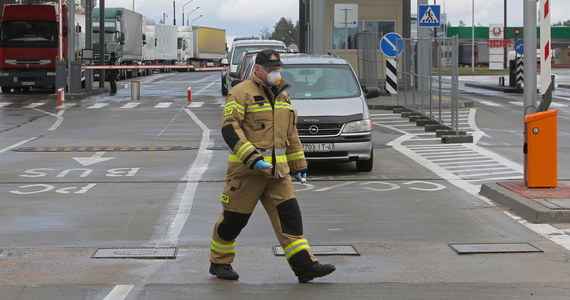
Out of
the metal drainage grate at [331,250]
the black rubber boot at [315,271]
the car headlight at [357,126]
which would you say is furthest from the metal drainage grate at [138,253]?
the car headlight at [357,126]

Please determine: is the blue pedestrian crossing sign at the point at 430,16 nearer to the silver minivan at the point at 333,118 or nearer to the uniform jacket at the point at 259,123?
the silver minivan at the point at 333,118

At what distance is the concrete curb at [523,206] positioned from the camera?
1049 centimetres

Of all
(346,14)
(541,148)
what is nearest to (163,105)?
(346,14)

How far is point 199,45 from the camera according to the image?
84312mm

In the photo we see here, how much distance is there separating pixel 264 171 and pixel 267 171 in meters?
0.02

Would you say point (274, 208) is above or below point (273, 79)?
below

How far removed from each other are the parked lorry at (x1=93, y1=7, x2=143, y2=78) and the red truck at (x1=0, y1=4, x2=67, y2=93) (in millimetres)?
12818

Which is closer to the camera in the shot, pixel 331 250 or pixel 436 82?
pixel 331 250

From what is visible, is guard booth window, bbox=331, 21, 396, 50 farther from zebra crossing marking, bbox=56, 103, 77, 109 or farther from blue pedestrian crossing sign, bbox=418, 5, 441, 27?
zebra crossing marking, bbox=56, 103, 77, 109

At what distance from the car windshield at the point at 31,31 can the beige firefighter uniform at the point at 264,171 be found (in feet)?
111

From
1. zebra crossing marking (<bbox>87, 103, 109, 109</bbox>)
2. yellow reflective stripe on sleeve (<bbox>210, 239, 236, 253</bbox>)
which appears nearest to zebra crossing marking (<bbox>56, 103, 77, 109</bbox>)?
zebra crossing marking (<bbox>87, 103, 109, 109</bbox>)

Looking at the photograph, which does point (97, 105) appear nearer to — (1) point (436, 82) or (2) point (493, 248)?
(1) point (436, 82)

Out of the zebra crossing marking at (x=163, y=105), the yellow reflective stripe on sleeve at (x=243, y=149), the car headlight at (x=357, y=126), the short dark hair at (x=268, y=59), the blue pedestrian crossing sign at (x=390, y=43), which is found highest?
the blue pedestrian crossing sign at (x=390, y=43)

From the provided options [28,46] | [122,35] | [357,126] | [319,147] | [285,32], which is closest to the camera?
[319,147]
